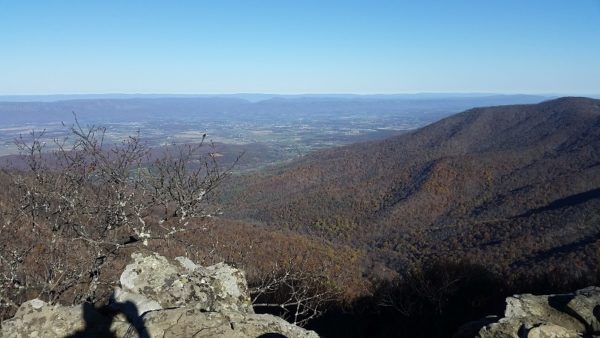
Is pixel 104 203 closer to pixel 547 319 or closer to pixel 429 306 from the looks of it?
pixel 547 319

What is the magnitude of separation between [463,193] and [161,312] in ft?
233

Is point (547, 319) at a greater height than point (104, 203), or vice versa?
point (104, 203)

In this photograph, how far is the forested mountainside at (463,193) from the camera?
44.8 metres

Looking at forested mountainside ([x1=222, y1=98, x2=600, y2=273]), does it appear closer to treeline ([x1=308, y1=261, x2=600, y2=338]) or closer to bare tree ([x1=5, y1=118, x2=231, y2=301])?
treeline ([x1=308, y1=261, x2=600, y2=338])

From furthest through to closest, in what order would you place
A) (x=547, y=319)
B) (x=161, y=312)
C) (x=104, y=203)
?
1. (x=104, y=203)
2. (x=547, y=319)
3. (x=161, y=312)

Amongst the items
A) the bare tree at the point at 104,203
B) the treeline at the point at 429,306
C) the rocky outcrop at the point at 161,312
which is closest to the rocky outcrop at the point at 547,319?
the rocky outcrop at the point at 161,312

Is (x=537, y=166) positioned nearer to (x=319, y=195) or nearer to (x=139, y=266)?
(x=319, y=195)

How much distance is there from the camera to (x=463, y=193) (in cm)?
7119

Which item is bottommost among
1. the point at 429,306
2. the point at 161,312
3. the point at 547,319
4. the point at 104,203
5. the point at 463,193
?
the point at 463,193

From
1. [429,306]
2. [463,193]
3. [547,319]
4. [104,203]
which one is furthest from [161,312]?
[463,193]

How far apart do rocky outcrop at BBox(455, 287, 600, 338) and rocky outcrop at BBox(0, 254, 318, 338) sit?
2835mm

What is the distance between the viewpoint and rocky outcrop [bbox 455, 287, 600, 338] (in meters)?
6.20

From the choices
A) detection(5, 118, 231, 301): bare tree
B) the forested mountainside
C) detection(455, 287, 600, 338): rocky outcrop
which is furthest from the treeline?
the forested mountainside

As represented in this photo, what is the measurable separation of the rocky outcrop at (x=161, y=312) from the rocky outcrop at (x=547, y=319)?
283 centimetres
